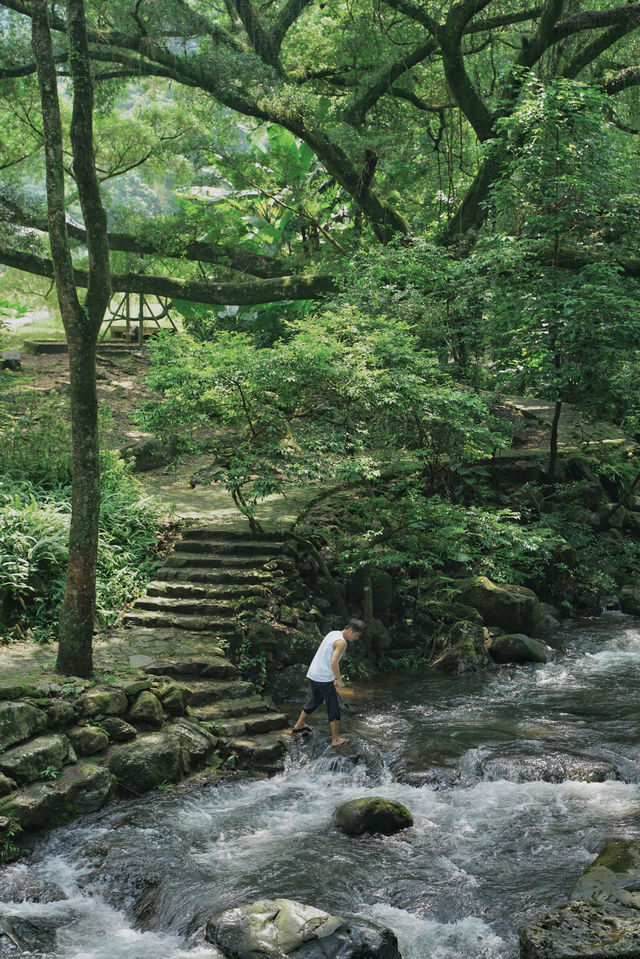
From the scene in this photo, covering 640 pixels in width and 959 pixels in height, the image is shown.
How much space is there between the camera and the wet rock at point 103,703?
701 centimetres

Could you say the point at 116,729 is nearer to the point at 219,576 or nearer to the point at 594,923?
the point at 219,576

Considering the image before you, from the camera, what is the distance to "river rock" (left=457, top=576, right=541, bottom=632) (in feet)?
36.4

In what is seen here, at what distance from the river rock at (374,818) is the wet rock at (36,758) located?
7.53ft

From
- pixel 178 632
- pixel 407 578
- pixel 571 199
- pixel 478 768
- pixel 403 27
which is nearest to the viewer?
pixel 478 768

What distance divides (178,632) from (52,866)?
3600mm

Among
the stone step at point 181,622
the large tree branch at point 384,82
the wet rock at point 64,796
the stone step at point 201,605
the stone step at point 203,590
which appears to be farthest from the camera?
the large tree branch at point 384,82

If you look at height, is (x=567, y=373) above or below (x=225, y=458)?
above

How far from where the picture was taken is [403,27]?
16906mm

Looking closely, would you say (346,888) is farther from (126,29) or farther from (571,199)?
(126,29)

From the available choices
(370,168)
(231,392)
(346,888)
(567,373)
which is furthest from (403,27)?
(346,888)

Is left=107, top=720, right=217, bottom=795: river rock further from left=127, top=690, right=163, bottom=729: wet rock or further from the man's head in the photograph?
the man's head

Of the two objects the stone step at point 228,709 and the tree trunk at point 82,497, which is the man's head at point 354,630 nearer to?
the stone step at point 228,709

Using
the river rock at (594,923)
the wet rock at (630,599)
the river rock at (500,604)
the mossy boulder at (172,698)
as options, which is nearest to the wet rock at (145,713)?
the mossy boulder at (172,698)

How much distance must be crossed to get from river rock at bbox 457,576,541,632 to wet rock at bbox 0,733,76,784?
6202 mm
